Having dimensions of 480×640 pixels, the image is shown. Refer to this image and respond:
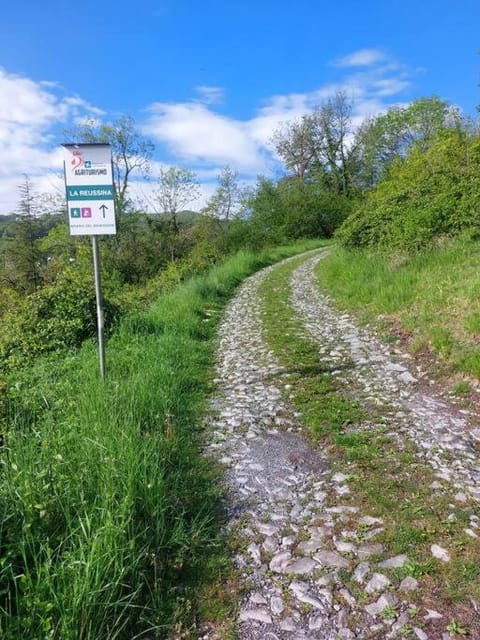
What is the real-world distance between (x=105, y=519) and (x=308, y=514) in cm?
178

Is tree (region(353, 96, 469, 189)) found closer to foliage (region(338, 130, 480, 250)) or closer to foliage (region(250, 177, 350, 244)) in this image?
foliage (region(250, 177, 350, 244))

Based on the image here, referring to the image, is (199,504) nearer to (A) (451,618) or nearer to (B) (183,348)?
(A) (451,618)

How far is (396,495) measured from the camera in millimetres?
4016

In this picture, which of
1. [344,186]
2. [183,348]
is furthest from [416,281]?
[344,186]

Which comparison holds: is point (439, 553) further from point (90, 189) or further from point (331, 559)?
point (90, 189)

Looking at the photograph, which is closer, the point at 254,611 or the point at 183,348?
the point at 254,611

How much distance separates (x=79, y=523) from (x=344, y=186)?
5851 centimetres

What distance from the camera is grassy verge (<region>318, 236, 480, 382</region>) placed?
23.9 ft

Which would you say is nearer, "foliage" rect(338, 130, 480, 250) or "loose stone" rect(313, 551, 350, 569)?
"loose stone" rect(313, 551, 350, 569)

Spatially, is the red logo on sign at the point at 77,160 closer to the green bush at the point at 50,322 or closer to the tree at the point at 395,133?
the green bush at the point at 50,322

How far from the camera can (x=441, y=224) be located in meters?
13.4

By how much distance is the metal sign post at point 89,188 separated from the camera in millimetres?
5453

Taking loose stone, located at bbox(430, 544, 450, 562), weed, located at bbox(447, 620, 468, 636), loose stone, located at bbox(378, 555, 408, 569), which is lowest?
weed, located at bbox(447, 620, 468, 636)

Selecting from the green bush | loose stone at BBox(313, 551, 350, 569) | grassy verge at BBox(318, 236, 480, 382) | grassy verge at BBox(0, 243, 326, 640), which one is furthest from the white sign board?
grassy verge at BBox(318, 236, 480, 382)
